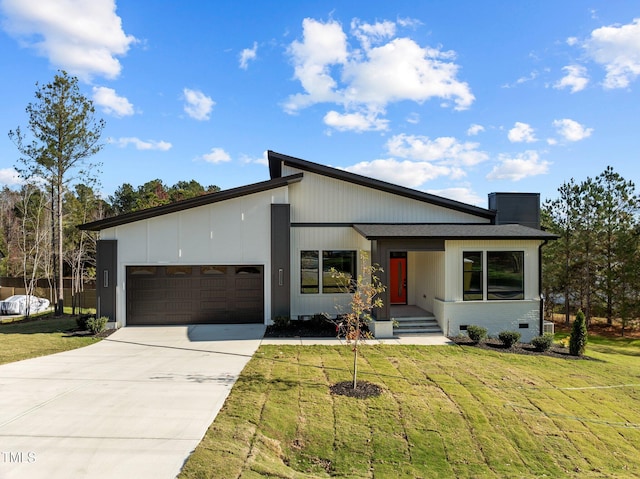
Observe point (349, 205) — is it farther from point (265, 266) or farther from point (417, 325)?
point (417, 325)

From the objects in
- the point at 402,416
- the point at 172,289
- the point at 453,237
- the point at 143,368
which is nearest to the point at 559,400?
the point at 402,416

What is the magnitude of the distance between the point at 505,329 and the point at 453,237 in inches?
159

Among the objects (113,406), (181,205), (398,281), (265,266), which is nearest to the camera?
(113,406)

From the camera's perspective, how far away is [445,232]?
13992 mm

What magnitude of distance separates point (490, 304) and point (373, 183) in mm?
6498

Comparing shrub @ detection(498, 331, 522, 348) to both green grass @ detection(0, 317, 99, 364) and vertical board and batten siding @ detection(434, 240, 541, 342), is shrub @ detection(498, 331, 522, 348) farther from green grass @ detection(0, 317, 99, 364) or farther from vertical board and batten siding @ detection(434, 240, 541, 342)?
green grass @ detection(0, 317, 99, 364)

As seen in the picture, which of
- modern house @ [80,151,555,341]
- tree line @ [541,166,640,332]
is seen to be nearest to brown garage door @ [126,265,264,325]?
modern house @ [80,151,555,341]

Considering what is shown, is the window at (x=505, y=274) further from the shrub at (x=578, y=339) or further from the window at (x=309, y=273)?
the window at (x=309, y=273)

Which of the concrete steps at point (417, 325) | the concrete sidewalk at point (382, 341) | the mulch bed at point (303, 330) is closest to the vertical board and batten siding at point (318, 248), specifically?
the mulch bed at point (303, 330)

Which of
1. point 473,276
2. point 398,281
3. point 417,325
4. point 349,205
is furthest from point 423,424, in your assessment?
point 398,281

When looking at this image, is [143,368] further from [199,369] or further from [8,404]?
[8,404]

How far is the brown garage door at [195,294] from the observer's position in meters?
14.1

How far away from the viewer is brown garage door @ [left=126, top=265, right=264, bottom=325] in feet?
46.3

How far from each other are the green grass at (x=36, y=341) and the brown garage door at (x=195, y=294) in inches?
87.4
